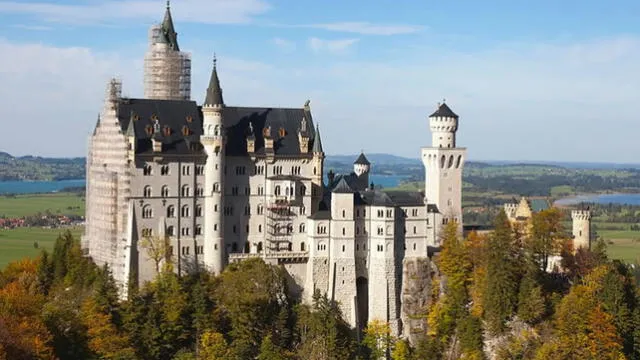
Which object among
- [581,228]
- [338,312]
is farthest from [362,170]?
[581,228]

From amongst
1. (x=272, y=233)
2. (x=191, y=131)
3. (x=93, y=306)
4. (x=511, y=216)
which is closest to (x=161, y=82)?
(x=191, y=131)

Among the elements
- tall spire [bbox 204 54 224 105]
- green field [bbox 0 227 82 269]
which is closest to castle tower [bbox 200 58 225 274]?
tall spire [bbox 204 54 224 105]

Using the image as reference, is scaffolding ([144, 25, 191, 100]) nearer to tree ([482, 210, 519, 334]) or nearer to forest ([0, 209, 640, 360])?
forest ([0, 209, 640, 360])

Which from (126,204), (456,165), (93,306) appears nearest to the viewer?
(93,306)

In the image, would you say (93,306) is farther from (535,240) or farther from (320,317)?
(535,240)

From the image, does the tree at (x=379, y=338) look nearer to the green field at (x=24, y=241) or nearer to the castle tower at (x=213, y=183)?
the castle tower at (x=213, y=183)

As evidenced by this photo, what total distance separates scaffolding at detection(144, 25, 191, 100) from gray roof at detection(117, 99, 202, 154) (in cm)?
1223

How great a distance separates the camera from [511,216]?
104 meters

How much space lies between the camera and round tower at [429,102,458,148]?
9994cm

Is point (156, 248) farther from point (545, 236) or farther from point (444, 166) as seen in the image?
point (545, 236)

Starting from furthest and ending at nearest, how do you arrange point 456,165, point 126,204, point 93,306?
point 456,165 < point 126,204 < point 93,306

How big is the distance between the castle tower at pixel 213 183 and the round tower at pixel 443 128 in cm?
2131

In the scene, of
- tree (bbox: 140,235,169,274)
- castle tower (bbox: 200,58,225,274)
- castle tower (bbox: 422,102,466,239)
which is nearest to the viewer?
tree (bbox: 140,235,169,274)

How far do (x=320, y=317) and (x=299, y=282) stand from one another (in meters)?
6.33
